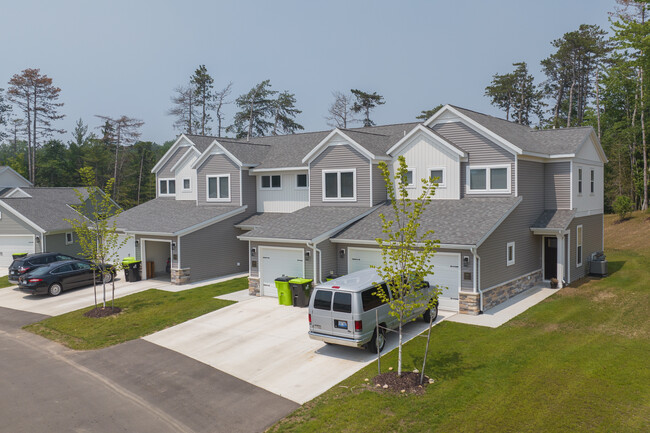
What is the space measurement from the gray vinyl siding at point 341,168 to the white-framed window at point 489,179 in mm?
4980

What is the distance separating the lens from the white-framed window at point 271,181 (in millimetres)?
28578

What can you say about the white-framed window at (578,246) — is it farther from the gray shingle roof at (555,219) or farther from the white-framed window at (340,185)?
the white-framed window at (340,185)

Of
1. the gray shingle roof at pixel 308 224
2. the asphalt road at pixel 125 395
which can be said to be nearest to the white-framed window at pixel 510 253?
the gray shingle roof at pixel 308 224

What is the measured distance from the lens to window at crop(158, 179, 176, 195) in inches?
1375

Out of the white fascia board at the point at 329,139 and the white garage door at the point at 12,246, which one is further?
the white garage door at the point at 12,246

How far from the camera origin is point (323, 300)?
13.5 m

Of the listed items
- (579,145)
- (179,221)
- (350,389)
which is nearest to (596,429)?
(350,389)

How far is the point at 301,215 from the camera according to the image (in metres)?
24.5

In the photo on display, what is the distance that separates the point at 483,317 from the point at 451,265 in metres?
2.21

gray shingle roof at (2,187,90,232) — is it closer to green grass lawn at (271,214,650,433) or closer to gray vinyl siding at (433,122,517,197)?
gray vinyl siding at (433,122,517,197)

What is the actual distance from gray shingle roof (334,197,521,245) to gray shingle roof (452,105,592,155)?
3144 millimetres

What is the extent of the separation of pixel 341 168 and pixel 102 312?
514 inches

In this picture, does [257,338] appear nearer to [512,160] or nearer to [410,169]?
[410,169]

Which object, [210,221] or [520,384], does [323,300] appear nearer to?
[520,384]
